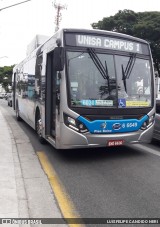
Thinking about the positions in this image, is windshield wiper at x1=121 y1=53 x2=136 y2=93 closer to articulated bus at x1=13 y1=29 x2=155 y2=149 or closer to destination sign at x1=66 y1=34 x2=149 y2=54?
articulated bus at x1=13 y1=29 x2=155 y2=149

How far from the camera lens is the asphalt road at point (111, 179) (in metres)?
4.90

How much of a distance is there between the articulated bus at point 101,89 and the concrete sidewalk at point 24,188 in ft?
3.16

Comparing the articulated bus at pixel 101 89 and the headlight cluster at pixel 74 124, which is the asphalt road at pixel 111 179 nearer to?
the articulated bus at pixel 101 89

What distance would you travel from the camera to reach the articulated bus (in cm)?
741

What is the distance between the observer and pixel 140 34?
1303 inches

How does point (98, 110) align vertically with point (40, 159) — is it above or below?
above

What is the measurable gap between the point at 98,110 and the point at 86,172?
1.48 metres

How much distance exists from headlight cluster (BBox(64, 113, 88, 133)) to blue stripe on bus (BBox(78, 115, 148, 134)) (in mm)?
84

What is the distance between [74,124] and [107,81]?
4.33 feet

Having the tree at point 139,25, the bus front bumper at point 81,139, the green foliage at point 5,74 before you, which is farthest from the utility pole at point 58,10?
the green foliage at point 5,74

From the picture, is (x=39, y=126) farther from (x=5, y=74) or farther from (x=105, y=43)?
(x=5, y=74)

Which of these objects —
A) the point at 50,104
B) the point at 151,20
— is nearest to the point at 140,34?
the point at 151,20

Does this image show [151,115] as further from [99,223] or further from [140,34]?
[140,34]

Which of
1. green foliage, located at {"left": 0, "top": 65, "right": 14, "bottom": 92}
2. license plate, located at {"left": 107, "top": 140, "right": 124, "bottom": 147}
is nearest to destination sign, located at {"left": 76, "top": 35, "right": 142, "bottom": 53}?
license plate, located at {"left": 107, "top": 140, "right": 124, "bottom": 147}
